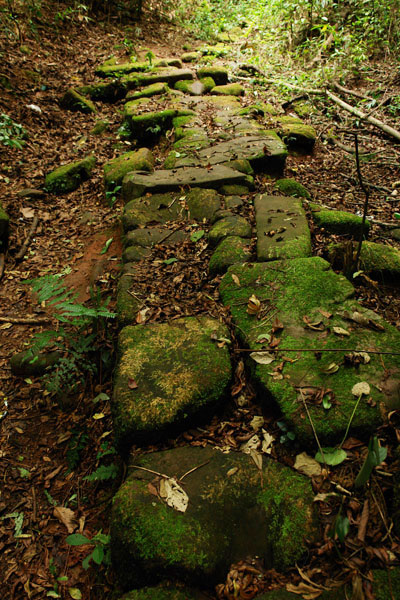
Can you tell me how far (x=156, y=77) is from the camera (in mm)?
7277

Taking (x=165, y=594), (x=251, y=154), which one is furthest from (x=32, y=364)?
(x=251, y=154)

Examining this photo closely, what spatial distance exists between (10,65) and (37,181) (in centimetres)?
306

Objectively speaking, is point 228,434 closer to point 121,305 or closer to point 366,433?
point 366,433

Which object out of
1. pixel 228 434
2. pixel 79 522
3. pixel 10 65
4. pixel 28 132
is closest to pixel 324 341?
pixel 228 434

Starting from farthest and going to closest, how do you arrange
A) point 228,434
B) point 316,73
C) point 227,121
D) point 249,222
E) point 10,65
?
point 316,73 → point 10,65 → point 227,121 → point 249,222 → point 228,434

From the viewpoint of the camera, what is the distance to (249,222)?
3254 millimetres

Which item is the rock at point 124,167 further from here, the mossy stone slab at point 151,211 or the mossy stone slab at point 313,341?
the mossy stone slab at point 313,341

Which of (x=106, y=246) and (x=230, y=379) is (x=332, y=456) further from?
(x=106, y=246)

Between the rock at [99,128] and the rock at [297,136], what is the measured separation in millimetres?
2985

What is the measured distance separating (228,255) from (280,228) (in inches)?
21.7

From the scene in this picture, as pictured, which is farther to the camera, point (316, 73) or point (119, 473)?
point (316, 73)

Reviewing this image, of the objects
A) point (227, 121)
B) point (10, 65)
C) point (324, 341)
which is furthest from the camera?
point (10, 65)

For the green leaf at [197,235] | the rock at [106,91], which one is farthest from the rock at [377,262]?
the rock at [106,91]

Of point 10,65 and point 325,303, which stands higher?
point 10,65
